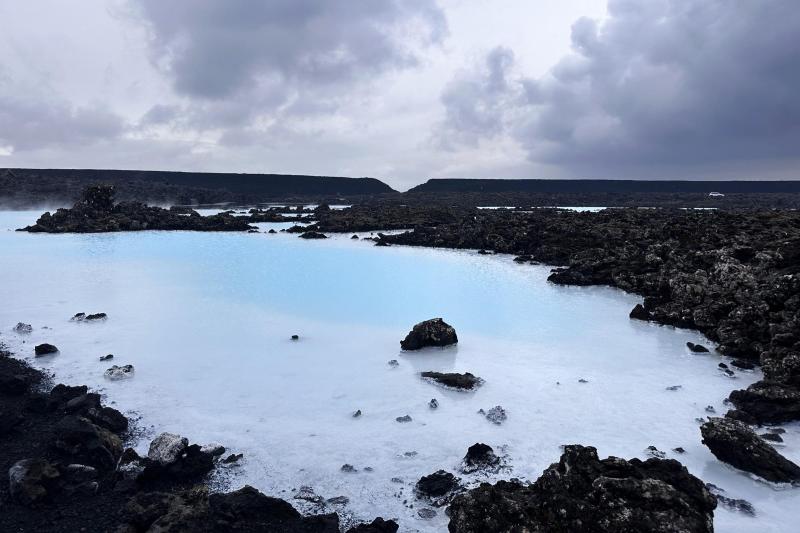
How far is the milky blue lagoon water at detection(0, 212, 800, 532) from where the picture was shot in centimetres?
506

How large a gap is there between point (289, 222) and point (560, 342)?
34.9 metres

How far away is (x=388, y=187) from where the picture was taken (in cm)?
12562

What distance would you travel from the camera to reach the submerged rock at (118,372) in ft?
24.1

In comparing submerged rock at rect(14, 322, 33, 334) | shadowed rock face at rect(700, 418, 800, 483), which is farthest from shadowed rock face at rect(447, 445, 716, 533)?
submerged rock at rect(14, 322, 33, 334)

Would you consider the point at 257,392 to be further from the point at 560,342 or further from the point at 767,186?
the point at 767,186

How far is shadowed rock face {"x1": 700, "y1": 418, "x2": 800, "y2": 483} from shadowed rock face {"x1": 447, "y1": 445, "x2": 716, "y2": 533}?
4.94 ft

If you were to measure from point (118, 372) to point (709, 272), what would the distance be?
12.8m

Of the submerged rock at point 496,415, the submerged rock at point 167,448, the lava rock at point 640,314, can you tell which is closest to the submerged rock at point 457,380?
the submerged rock at point 496,415

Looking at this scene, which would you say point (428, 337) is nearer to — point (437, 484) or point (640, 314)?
point (437, 484)

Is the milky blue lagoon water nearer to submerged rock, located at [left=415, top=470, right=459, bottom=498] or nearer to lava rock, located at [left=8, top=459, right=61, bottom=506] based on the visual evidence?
submerged rock, located at [left=415, top=470, right=459, bottom=498]

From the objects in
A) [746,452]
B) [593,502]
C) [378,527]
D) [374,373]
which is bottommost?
[374,373]

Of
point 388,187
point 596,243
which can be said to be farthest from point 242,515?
point 388,187

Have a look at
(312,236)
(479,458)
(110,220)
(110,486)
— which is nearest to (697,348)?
(479,458)

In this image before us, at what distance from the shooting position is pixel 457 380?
708cm
